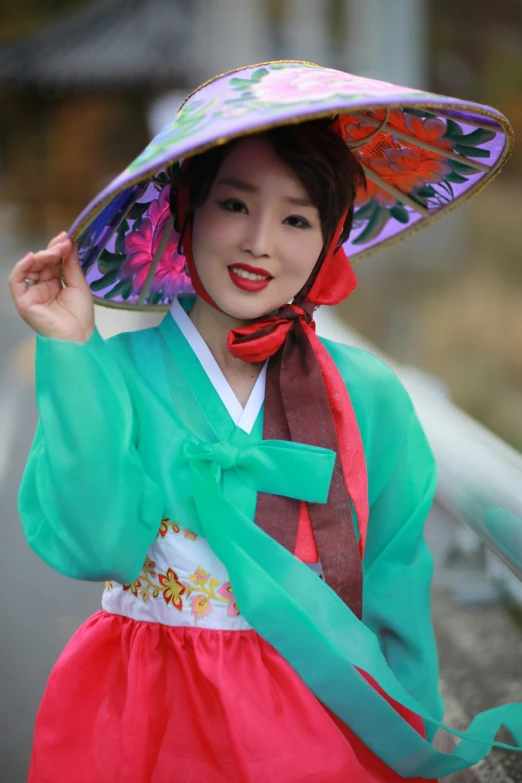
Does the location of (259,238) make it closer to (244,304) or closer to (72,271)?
(244,304)

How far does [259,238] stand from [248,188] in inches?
3.8

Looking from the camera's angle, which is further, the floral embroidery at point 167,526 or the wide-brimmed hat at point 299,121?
the floral embroidery at point 167,526

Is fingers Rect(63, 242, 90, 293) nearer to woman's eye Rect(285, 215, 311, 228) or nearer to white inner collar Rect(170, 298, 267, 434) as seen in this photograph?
white inner collar Rect(170, 298, 267, 434)

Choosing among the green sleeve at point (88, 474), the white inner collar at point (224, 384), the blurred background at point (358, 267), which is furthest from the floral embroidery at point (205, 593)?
the blurred background at point (358, 267)

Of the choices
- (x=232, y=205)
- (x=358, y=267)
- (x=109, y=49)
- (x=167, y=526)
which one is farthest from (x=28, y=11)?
(x=167, y=526)

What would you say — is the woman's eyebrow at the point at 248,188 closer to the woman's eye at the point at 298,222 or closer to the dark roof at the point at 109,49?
the woman's eye at the point at 298,222

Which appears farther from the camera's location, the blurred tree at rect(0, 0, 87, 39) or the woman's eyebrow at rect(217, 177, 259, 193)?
the blurred tree at rect(0, 0, 87, 39)

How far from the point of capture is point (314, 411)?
1795 millimetres

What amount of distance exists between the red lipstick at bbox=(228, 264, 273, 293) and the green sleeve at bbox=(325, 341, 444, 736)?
29 cm

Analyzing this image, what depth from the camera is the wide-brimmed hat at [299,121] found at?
1436 millimetres

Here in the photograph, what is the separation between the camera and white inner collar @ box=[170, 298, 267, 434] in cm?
177

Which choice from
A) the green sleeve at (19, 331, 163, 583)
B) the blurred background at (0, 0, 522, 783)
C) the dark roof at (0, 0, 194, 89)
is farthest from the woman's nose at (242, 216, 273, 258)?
the dark roof at (0, 0, 194, 89)

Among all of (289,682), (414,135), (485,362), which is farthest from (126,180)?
(485,362)

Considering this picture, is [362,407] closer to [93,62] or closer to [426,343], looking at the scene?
[426,343]
